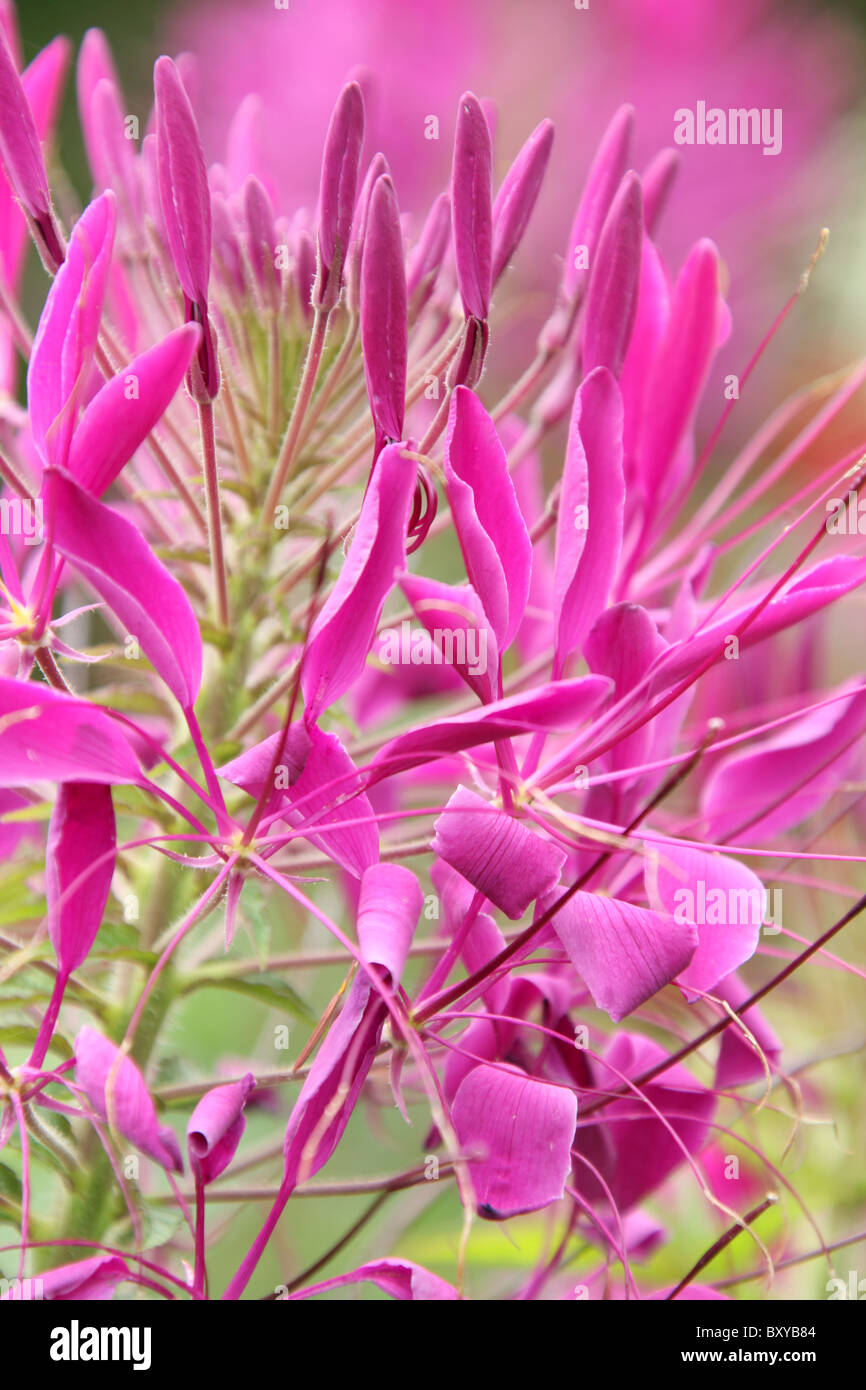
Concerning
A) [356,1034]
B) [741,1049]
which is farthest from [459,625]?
[741,1049]

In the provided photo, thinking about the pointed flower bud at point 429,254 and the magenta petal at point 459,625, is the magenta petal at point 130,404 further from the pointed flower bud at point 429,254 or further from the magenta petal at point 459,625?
the pointed flower bud at point 429,254

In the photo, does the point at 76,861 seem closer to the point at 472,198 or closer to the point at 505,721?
the point at 505,721

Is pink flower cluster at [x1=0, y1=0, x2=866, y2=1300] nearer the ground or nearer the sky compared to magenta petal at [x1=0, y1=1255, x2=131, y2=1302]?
nearer the sky

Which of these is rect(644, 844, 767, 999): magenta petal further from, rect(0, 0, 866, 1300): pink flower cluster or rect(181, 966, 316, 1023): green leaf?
rect(181, 966, 316, 1023): green leaf

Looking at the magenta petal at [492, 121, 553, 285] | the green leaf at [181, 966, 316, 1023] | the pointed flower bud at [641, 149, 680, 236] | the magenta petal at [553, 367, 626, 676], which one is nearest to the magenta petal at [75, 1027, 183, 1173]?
the green leaf at [181, 966, 316, 1023]

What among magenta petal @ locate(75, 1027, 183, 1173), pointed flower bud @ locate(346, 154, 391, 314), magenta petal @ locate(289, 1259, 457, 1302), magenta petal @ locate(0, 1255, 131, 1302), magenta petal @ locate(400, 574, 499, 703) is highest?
pointed flower bud @ locate(346, 154, 391, 314)
